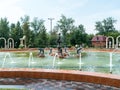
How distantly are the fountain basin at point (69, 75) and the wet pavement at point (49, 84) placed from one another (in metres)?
0.17

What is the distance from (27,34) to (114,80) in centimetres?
4858

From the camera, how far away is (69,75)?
346 inches

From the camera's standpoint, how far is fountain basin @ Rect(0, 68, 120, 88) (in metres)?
7.91

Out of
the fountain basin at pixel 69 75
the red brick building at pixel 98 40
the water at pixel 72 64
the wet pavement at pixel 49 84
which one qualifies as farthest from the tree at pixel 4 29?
the wet pavement at pixel 49 84

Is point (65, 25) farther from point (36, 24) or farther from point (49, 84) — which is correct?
point (49, 84)

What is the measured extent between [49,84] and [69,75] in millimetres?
828

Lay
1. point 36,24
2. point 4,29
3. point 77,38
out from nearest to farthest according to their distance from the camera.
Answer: point 77,38 → point 4,29 → point 36,24

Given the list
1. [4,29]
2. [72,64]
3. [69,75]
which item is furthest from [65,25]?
[69,75]

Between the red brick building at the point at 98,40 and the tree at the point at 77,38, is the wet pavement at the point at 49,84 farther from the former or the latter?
the red brick building at the point at 98,40

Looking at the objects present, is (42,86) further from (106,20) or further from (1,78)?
(106,20)

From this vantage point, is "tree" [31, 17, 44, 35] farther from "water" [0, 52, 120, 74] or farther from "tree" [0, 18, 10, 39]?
"water" [0, 52, 120, 74]

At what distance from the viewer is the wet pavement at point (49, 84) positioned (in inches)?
301

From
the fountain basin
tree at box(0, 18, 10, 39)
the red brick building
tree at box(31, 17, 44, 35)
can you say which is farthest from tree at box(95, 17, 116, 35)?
the fountain basin

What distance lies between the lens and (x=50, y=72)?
9102 millimetres
